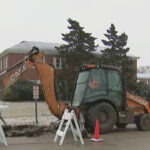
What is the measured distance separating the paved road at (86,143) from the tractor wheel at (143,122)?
150cm

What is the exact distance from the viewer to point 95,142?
9906 mm

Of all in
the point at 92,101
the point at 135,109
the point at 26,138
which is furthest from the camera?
the point at 135,109

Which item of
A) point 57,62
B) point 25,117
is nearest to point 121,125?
point 25,117

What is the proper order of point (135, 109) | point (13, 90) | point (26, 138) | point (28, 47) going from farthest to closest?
point (28, 47) < point (13, 90) < point (135, 109) < point (26, 138)

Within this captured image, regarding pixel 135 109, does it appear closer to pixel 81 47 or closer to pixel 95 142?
pixel 95 142

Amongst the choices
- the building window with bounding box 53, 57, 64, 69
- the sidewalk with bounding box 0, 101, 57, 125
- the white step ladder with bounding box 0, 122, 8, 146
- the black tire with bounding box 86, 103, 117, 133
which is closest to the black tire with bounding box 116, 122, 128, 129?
the black tire with bounding box 86, 103, 117, 133

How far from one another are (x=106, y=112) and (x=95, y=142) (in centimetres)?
210

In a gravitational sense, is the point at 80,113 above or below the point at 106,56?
below

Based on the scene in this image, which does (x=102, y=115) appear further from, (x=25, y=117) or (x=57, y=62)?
(x=57, y=62)

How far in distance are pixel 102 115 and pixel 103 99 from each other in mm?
603

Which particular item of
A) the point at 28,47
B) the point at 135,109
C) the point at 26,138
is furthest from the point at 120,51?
the point at 26,138

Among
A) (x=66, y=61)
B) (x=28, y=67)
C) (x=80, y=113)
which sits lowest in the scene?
(x=80, y=113)

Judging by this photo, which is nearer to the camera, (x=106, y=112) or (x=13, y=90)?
(x=106, y=112)

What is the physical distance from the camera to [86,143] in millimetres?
9750
